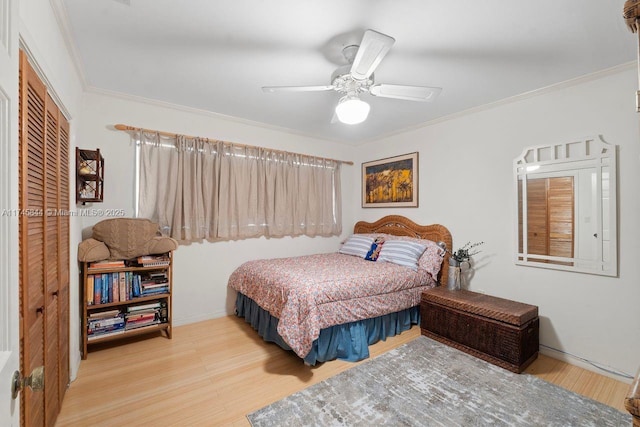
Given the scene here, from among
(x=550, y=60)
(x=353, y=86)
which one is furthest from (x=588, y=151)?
(x=353, y=86)

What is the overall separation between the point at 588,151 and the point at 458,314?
5.81 ft

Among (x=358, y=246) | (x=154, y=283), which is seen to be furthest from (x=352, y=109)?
(x=154, y=283)

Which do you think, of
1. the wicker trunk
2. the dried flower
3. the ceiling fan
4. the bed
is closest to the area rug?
the wicker trunk

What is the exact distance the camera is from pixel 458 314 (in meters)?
2.61

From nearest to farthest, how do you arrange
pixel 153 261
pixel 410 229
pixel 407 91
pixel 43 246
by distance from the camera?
pixel 43 246
pixel 407 91
pixel 153 261
pixel 410 229

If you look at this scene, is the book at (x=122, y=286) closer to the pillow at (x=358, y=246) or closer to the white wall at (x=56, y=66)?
the white wall at (x=56, y=66)

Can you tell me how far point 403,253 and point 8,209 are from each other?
3.13m

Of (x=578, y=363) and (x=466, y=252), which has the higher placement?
(x=466, y=252)

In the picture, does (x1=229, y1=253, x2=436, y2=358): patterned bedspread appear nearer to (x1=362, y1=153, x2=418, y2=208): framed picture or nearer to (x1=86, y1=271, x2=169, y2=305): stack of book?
(x1=86, y1=271, x2=169, y2=305): stack of book

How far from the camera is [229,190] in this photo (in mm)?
3402

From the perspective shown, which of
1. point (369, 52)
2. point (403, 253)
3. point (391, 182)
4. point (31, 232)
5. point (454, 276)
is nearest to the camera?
point (31, 232)

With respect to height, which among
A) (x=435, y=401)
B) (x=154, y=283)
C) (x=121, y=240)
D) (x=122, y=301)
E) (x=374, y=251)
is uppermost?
(x=121, y=240)

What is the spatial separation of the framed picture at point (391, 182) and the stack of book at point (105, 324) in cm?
340

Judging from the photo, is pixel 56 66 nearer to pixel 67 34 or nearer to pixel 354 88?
pixel 67 34
